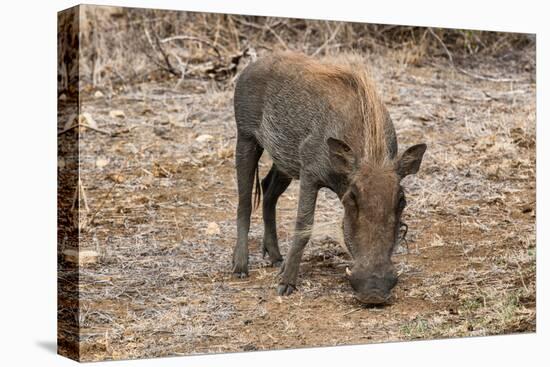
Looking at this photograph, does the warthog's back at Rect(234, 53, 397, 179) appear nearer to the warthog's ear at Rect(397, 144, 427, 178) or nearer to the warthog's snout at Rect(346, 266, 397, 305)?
the warthog's ear at Rect(397, 144, 427, 178)

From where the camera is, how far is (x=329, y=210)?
8.57 meters

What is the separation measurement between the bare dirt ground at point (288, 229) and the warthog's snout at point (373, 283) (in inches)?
15.9

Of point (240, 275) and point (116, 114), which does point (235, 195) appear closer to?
point (240, 275)

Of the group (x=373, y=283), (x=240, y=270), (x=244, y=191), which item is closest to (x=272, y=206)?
(x=244, y=191)

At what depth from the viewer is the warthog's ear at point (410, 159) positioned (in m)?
7.41

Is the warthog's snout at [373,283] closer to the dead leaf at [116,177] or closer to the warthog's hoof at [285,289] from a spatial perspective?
the warthog's hoof at [285,289]

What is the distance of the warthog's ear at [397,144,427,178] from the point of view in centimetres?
741

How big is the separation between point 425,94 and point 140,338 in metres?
3.60

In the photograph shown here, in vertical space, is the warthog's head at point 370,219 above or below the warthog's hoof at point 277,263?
above

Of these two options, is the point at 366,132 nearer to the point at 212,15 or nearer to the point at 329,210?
the point at 329,210

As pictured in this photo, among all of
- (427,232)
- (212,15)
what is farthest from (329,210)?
(212,15)

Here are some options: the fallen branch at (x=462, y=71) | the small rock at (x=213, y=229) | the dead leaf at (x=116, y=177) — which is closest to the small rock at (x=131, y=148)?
the dead leaf at (x=116, y=177)

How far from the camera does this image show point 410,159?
24.4ft

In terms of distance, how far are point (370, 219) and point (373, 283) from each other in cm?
43
